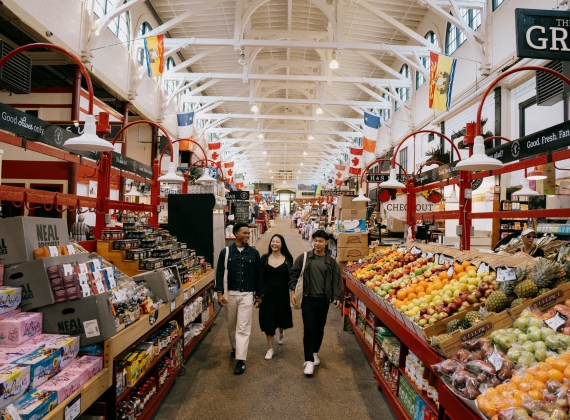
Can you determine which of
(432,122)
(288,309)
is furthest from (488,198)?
(288,309)

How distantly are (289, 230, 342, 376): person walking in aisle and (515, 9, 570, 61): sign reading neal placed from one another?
→ 258 cm

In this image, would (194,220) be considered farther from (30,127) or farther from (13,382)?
(13,382)

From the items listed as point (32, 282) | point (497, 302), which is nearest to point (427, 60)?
point (497, 302)

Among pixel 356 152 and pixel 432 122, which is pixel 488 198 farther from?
pixel 356 152

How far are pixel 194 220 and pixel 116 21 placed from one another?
771 cm

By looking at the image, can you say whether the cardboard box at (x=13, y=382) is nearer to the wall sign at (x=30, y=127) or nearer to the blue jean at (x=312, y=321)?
the wall sign at (x=30, y=127)

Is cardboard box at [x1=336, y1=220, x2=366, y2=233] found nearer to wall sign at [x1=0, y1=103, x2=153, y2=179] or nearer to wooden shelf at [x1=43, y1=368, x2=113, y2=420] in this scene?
wall sign at [x1=0, y1=103, x2=153, y2=179]

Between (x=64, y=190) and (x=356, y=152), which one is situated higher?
(x=356, y=152)

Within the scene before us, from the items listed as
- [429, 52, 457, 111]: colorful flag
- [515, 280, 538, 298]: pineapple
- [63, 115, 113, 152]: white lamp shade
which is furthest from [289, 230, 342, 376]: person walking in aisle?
[429, 52, 457, 111]: colorful flag

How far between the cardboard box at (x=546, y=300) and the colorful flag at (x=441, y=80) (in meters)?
6.90

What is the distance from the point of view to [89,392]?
7.38 ft

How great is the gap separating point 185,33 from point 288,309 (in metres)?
12.8

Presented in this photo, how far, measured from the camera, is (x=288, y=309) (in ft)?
16.3

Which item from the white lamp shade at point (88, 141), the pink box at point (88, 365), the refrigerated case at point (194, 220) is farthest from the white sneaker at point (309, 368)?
the white lamp shade at point (88, 141)
